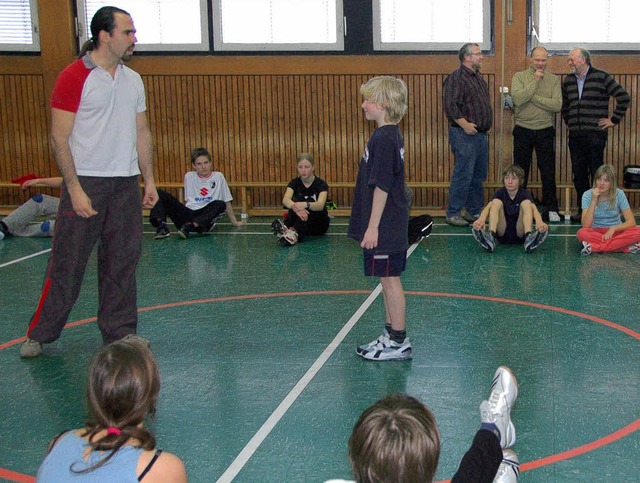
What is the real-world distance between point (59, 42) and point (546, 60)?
19.9ft

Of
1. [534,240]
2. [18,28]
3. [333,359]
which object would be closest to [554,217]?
[534,240]

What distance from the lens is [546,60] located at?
9.86 metres

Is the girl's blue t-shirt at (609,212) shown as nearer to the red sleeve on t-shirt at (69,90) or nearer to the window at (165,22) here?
the red sleeve on t-shirt at (69,90)

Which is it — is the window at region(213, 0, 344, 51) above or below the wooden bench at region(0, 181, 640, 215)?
above

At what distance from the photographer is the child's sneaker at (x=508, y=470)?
270 cm

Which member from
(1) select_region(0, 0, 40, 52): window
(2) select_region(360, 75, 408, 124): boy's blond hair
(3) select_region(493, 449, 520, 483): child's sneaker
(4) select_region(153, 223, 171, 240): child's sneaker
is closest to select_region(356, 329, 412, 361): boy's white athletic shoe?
(2) select_region(360, 75, 408, 124): boy's blond hair

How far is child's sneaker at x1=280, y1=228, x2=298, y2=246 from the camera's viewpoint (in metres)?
8.77

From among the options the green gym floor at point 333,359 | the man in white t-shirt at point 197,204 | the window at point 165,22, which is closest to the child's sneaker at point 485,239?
the green gym floor at point 333,359

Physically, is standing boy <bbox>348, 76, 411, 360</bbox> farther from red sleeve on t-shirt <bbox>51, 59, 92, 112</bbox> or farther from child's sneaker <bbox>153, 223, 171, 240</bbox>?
child's sneaker <bbox>153, 223, 171, 240</bbox>

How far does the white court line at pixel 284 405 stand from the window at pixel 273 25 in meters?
5.81

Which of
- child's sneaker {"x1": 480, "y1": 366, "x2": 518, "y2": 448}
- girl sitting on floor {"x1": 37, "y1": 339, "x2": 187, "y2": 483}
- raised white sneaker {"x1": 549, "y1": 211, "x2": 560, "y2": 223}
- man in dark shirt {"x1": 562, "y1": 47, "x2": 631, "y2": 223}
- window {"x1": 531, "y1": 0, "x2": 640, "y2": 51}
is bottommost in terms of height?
raised white sneaker {"x1": 549, "y1": 211, "x2": 560, "y2": 223}

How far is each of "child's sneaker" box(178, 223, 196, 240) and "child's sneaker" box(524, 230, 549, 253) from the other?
3569 millimetres

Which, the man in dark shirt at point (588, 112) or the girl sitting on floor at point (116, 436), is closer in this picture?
A: the girl sitting on floor at point (116, 436)

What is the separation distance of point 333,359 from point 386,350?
11.8 inches
